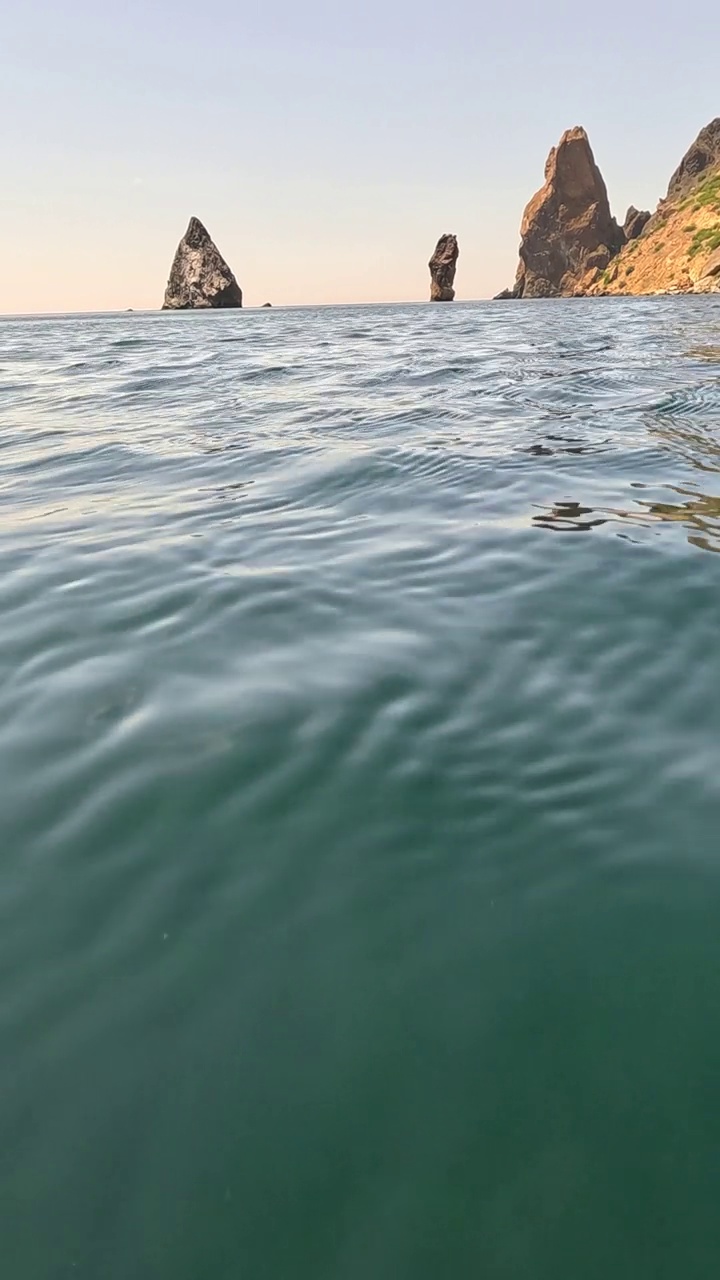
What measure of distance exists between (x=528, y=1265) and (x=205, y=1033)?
0.71 m

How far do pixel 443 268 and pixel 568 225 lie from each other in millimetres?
46828

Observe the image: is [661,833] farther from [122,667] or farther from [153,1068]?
[122,667]

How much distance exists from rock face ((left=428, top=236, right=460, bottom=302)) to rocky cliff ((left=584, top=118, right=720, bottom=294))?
71.1 feet

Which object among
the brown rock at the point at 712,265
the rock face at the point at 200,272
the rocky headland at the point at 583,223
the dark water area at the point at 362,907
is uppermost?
the rocky headland at the point at 583,223

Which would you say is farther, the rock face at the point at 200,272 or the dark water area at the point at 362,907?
the rock face at the point at 200,272

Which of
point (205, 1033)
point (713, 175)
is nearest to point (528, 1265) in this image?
point (205, 1033)

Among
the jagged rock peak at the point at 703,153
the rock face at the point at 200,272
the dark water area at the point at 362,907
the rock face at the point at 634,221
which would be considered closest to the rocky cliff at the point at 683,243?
the jagged rock peak at the point at 703,153

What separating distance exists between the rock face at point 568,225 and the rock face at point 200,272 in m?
74.4

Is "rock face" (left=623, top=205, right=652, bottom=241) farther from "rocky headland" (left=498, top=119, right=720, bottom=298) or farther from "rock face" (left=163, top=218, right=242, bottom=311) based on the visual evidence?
"rock face" (left=163, top=218, right=242, bottom=311)

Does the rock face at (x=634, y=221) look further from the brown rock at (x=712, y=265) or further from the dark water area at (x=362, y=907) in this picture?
the dark water area at (x=362, y=907)

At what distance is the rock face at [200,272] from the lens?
106 metres

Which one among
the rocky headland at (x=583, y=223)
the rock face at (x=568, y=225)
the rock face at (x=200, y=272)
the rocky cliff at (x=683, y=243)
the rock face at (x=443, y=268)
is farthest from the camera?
the rock face at (x=568, y=225)

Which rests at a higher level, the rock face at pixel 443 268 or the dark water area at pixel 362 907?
the rock face at pixel 443 268

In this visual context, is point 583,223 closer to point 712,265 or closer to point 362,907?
point 712,265
